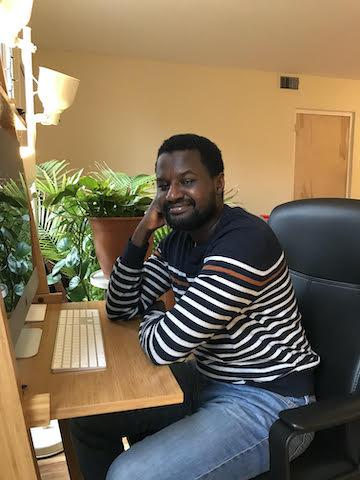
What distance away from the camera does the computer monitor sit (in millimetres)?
838

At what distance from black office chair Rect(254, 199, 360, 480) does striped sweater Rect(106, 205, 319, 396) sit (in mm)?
79

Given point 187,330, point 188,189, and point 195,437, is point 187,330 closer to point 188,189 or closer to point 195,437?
point 195,437

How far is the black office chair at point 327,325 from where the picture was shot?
0.87 meters

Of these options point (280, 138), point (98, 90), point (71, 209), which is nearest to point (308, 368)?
point (71, 209)

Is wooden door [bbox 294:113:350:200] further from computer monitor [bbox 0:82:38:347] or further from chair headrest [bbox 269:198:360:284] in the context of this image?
computer monitor [bbox 0:82:38:347]

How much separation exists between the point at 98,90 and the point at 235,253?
388 cm

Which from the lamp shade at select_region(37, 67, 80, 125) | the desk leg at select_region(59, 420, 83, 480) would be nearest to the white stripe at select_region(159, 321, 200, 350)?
the desk leg at select_region(59, 420, 83, 480)

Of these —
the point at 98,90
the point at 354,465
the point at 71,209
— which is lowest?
the point at 354,465

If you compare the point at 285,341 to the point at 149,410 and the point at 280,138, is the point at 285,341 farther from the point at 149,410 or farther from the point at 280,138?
the point at 280,138

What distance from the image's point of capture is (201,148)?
1.06 meters

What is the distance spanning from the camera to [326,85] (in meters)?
5.09

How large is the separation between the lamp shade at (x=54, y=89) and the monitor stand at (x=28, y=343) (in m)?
1.20

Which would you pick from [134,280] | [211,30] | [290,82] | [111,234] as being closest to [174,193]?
[134,280]

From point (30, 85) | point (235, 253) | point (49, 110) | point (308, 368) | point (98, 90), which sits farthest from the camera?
point (98, 90)
